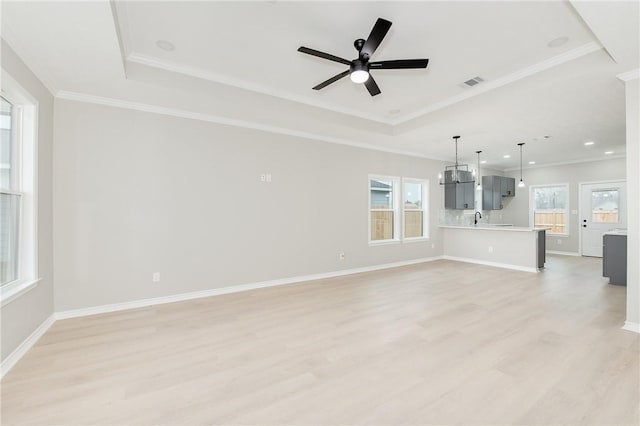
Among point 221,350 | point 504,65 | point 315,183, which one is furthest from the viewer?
point 315,183

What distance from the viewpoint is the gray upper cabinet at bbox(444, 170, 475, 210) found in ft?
24.6

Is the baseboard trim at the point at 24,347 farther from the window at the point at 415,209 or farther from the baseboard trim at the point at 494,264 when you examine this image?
the baseboard trim at the point at 494,264

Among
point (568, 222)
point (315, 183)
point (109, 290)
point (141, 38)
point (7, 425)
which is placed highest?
point (141, 38)

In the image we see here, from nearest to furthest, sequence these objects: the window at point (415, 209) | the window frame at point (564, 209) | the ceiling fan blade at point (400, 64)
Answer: the ceiling fan blade at point (400, 64) → the window at point (415, 209) → the window frame at point (564, 209)

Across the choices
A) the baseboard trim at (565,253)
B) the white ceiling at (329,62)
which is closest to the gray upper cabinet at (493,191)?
the baseboard trim at (565,253)

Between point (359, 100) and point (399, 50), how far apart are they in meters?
1.29

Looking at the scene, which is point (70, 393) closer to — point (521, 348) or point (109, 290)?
point (109, 290)

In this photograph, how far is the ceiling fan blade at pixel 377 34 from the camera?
6.64 feet

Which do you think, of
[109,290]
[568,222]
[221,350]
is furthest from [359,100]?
[568,222]

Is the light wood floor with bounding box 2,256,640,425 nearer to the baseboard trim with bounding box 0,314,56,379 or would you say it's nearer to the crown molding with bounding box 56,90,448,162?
the baseboard trim with bounding box 0,314,56,379

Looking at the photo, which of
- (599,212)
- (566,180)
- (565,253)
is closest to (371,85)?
(566,180)

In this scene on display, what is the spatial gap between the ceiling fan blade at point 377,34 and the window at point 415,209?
4874mm

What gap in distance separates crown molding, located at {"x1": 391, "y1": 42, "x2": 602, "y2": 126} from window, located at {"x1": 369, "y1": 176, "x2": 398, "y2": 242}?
2.03 m

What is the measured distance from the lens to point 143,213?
3.75 m
